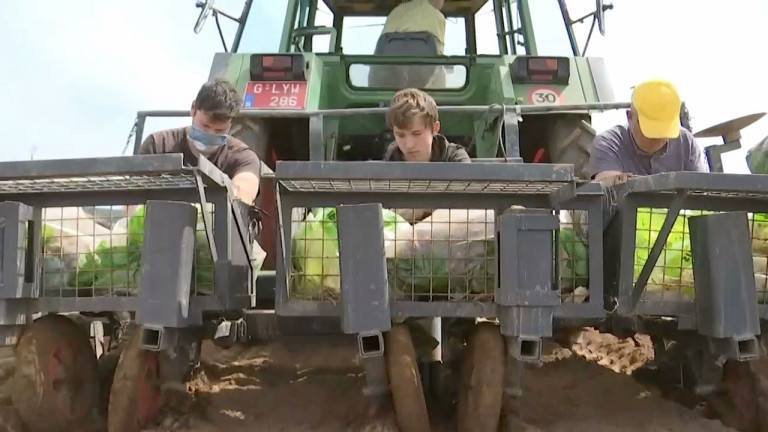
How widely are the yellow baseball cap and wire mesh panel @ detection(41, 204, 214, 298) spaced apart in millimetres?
1643

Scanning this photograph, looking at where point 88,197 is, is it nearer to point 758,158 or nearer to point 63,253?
point 63,253

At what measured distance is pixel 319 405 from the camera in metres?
2.54

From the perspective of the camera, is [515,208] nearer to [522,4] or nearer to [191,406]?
[191,406]

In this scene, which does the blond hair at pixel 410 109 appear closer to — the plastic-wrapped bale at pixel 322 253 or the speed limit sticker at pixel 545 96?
the plastic-wrapped bale at pixel 322 253

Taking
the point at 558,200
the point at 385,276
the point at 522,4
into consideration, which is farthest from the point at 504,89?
the point at 385,276

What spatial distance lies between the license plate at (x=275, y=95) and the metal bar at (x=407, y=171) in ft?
6.27

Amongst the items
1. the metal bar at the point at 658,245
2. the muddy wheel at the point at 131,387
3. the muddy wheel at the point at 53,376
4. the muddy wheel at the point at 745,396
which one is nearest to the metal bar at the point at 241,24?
the muddy wheel at the point at 53,376

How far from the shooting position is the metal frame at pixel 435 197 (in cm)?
195

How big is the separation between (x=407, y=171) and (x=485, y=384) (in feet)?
2.08

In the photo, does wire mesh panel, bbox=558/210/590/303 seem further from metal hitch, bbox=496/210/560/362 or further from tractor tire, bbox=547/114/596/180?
tractor tire, bbox=547/114/596/180

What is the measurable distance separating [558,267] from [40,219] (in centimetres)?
146

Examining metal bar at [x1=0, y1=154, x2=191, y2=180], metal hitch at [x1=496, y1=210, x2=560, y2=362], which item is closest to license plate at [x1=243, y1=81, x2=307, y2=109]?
metal bar at [x1=0, y1=154, x2=191, y2=180]

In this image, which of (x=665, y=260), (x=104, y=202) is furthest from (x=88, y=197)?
(x=665, y=260)

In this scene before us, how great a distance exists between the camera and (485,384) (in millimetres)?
2100
